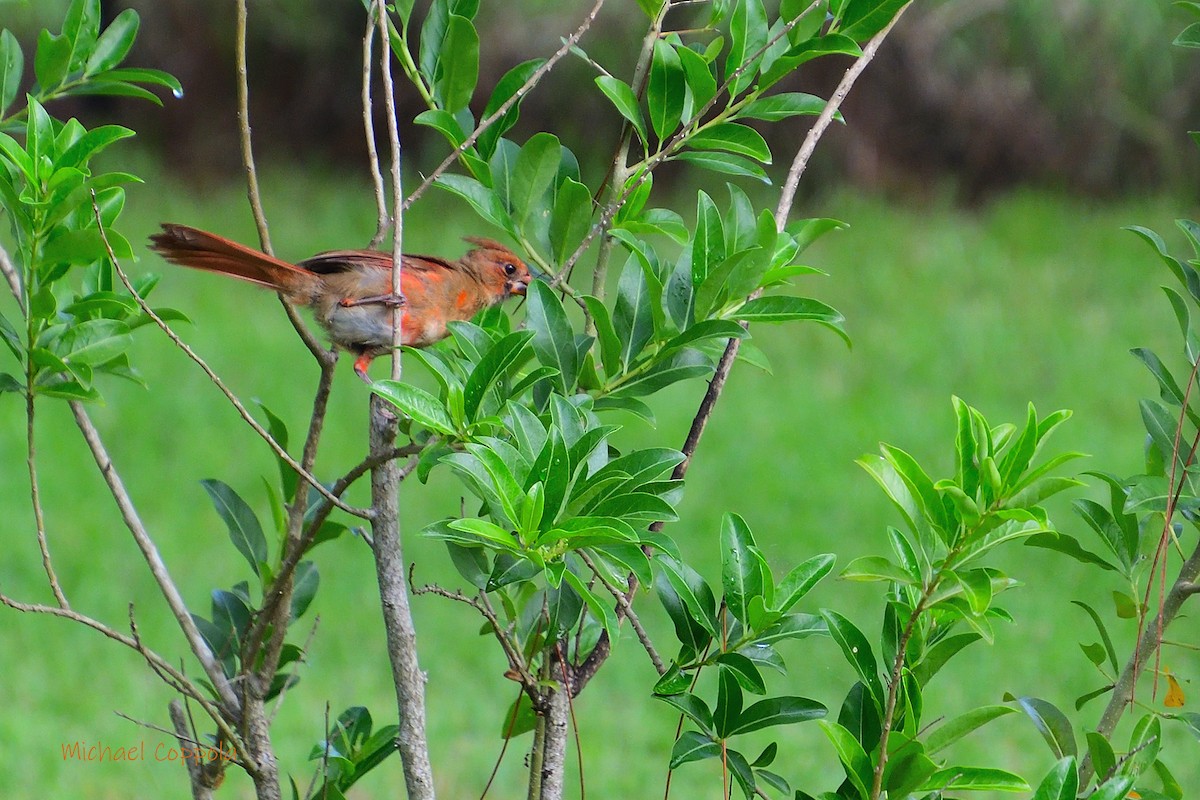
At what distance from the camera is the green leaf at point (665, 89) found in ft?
5.50

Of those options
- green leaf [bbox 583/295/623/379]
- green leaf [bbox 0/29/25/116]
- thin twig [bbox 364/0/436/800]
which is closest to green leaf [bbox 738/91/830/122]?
green leaf [bbox 583/295/623/379]

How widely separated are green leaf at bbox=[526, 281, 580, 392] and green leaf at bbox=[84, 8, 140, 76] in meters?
0.89

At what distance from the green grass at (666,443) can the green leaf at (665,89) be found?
106 inches

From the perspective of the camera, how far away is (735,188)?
65.6 inches

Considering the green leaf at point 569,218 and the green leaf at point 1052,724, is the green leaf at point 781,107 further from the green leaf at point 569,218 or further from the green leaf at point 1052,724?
the green leaf at point 1052,724

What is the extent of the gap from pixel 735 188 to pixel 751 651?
0.58 metres

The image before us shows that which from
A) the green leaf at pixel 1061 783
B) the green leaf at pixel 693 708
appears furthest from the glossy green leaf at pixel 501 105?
the green leaf at pixel 1061 783

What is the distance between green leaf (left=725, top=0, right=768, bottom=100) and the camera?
1.71m

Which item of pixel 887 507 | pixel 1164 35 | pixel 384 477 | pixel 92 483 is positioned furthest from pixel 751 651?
pixel 1164 35

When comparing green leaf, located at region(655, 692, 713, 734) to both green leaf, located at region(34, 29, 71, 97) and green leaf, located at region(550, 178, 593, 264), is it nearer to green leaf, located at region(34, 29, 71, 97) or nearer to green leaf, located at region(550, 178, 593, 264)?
green leaf, located at region(550, 178, 593, 264)

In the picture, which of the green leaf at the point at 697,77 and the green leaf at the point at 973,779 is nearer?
the green leaf at the point at 973,779

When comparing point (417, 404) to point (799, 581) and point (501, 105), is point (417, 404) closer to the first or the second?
point (799, 581)

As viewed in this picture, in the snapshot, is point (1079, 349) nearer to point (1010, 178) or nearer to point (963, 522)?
point (1010, 178)

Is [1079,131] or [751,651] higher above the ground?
[1079,131]
